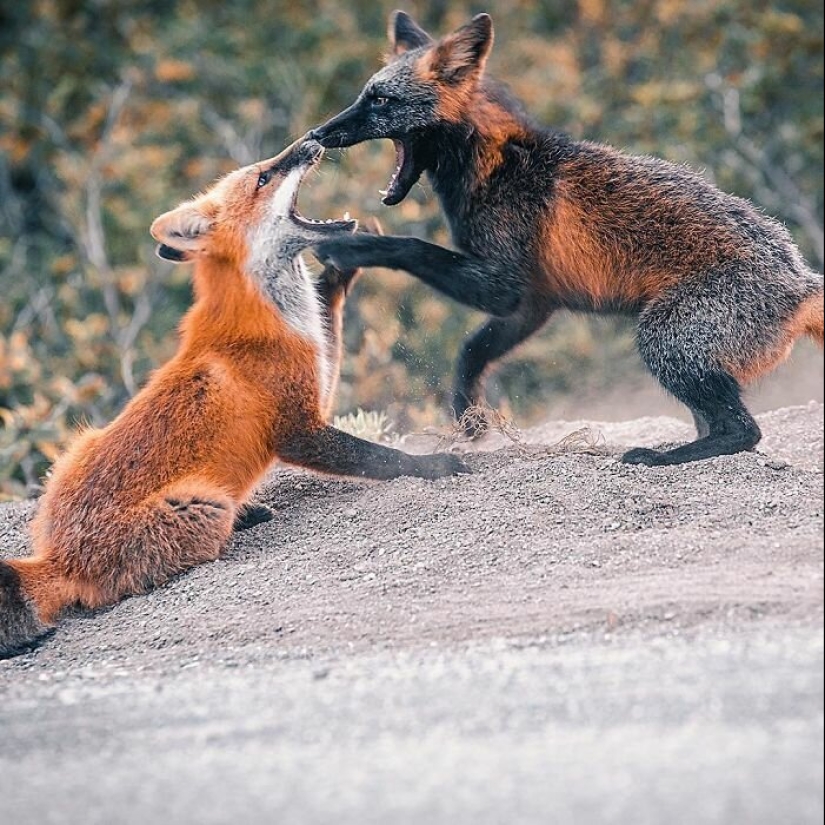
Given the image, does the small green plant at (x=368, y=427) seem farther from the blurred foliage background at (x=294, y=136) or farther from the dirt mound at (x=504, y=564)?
the blurred foliage background at (x=294, y=136)

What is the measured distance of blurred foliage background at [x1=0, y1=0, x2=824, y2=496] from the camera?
1227cm

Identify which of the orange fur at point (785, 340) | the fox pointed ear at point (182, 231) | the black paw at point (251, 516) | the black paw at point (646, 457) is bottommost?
the black paw at point (251, 516)

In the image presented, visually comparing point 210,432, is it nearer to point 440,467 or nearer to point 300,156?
point 440,467

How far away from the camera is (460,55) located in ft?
23.6

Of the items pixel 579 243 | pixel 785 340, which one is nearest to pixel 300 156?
pixel 579 243

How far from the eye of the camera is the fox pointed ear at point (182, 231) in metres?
7.09

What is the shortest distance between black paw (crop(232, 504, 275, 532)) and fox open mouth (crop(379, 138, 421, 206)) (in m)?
1.90

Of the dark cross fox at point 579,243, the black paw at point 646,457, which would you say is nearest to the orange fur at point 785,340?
the dark cross fox at point 579,243

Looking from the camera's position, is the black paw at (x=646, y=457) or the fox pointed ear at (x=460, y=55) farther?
the fox pointed ear at (x=460, y=55)

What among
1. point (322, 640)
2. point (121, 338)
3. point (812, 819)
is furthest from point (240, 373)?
point (121, 338)

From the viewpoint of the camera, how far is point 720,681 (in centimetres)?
396

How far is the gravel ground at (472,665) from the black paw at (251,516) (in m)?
0.07

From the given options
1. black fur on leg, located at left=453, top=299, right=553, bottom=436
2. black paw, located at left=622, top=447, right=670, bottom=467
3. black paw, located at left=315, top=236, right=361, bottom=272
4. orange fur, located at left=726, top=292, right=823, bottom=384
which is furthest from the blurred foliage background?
orange fur, located at left=726, top=292, right=823, bottom=384

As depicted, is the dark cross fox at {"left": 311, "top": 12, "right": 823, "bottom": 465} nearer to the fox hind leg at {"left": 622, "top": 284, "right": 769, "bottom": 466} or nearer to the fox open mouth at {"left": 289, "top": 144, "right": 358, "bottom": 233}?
the fox hind leg at {"left": 622, "top": 284, "right": 769, "bottom": 466}
